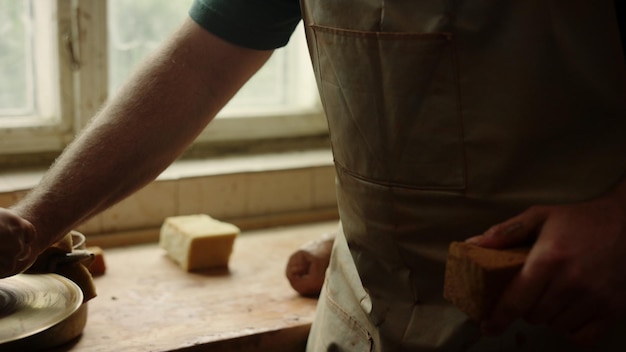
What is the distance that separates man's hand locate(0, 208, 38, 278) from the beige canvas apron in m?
0.44

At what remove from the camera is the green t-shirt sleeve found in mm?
1382

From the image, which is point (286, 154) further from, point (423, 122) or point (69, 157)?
point (423, 122)

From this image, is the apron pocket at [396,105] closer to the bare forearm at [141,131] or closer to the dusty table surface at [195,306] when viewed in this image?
the bare forearm at [141,131]

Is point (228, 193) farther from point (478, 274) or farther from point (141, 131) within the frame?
point (478, 274)

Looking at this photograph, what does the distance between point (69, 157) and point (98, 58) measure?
2.17 ft

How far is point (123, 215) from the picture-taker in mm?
1912

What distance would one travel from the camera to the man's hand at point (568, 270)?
964mm

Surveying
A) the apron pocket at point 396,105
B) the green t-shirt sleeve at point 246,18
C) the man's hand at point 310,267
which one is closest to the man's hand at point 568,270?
the apron pocket at point 396,105

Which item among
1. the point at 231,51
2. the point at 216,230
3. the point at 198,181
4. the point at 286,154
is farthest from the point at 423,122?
the point at 286,154

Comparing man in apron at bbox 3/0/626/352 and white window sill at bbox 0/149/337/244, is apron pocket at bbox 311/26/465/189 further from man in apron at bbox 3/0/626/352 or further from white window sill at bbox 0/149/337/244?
white window sill at bbox 0/149/337/244

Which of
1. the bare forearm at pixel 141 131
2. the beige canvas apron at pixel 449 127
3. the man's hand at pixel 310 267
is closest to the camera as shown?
the beige canvas apron at pixel 449 127

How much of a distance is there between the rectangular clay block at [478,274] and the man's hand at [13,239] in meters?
0.57

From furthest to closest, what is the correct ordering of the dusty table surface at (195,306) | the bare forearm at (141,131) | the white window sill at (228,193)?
the white window sill at (228,193) < the dusty table surface at (195,306) < the bare forearm at (141,131)

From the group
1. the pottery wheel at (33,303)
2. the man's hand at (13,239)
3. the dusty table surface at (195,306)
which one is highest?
the man's hand at (13,239)
